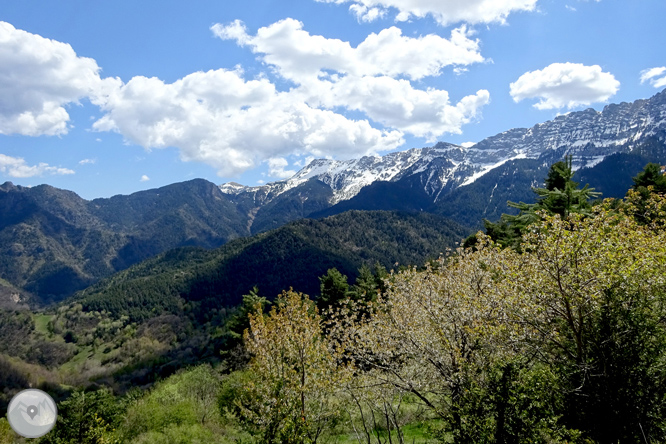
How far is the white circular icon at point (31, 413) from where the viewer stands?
1625 centimetres

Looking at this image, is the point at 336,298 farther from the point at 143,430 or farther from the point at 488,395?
the point at 488,395

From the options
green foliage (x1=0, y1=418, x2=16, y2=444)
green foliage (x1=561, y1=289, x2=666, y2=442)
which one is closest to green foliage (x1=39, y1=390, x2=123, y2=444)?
green foliage (x1=0, y1=418, x2=16, y2=444)

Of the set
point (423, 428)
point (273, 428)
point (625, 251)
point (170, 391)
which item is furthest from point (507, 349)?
point (170, 391)

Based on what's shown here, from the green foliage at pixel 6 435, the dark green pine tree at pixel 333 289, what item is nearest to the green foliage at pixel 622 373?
the dark green pine tree at pixel 333 289

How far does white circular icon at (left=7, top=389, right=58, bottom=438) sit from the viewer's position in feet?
53.3

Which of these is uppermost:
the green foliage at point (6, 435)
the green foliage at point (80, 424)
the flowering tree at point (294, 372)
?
the flowering tree at point (294, 372)

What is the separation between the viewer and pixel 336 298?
56531mm

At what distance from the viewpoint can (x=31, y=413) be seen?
56.0 ft

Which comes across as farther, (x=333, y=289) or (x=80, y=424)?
(x=333, y=289)

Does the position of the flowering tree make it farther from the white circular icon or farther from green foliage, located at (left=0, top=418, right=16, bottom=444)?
green foliage, located at (left=0, top=418, right=16, bottom=444)

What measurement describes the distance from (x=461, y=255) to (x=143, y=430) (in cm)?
2910

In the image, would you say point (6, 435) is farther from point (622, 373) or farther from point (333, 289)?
point (622, 373)

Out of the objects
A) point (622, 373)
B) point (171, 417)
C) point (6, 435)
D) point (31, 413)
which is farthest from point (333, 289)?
point (622, 373)

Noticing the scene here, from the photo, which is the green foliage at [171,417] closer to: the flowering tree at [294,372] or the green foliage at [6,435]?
the green foliage at [6,435]
